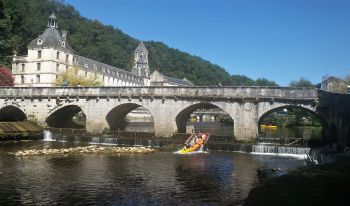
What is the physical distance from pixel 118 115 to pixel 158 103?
32.6 ft

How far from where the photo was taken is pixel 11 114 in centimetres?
5706

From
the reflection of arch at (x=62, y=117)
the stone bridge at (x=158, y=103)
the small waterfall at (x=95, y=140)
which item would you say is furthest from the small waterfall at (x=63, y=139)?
the reflection of arch at (x=62, y=117)

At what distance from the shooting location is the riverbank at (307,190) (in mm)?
12109

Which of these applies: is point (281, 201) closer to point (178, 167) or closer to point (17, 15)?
point (178, 167)

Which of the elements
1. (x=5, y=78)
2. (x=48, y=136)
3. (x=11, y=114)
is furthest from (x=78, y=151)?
(x=5, y=78)

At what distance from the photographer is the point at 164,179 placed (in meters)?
22.8

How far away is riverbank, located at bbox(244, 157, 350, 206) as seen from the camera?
1211 cm

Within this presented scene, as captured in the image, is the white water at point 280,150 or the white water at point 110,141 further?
the white water at point 110,141

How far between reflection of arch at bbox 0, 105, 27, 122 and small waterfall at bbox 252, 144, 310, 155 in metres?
34.8

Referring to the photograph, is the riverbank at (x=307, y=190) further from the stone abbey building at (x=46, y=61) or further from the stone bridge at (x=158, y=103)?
the stone abbey building at (x=46, y=61)

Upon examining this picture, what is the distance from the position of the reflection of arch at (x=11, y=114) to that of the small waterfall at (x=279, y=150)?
34.8 m

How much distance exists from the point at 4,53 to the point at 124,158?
176ft

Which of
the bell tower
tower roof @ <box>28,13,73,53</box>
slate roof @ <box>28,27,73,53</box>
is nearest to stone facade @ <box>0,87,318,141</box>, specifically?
slate roof @ <box>28,27,73,53</box>

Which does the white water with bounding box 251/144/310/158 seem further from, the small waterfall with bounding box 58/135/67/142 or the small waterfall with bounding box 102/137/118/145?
the small waterfall with bounding box 58/135/67/142
